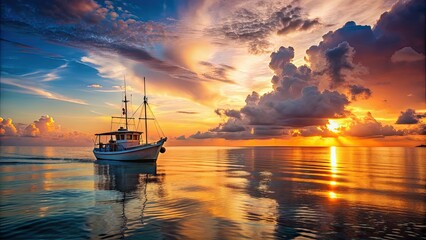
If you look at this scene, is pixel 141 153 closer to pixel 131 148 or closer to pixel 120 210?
pixel 131 148

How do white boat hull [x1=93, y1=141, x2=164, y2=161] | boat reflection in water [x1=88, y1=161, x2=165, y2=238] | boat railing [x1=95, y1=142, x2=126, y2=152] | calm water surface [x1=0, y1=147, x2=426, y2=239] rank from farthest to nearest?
boat railing [x1=95, y1=142, x2=126, y2=152], white boat hull [x1=93, y1=141, x2=164, y2=161], boat reflection in water [x1=88, y1=161, x2=165, y2=238], calm water surface [x1=0, y1=147, x2=426, y2=239]

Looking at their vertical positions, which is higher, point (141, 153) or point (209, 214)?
point (141, 153)

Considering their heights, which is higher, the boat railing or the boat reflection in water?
the boat railing

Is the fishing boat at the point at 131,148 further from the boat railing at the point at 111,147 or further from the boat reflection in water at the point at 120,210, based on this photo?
the boat reflection in water at the point at 120,210

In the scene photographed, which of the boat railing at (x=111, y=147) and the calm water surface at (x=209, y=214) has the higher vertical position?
the boat railing at (x=111, y=147)

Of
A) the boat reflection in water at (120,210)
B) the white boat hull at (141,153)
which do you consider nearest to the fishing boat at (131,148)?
the white boat hull at (141,153)

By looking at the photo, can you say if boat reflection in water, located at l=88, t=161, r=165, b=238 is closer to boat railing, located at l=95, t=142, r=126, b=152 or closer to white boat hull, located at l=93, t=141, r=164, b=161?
white boat hull, located at l=93, t=141, r=164, b=161

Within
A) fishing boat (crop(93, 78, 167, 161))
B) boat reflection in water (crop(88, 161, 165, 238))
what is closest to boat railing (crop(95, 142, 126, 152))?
fishing boat (crop(93, 78, 167, 161))

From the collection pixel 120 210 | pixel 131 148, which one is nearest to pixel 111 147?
pixel 131 148

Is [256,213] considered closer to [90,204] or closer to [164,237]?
[164,237]

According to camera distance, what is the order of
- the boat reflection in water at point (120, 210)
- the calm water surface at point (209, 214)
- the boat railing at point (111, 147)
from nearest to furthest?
the calm water surface at point (209, 214), the boat reflection in water at point (120, 210), the boat railing at point (111, 147)

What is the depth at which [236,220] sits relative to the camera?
14.6 m

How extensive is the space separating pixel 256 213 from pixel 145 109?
52.7m

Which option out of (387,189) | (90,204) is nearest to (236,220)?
(90,204)
